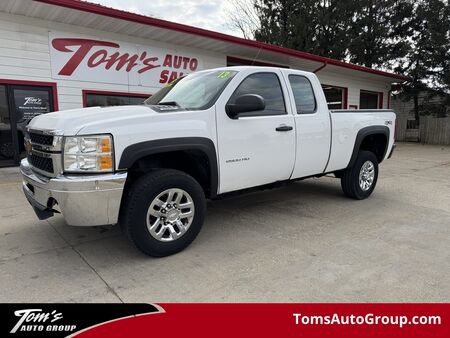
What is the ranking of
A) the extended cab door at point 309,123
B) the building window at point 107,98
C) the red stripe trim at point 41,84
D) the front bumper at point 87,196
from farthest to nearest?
the building window at point 107,98, the red stripe trim at point 41,84, the extended cab door at point 309,123, the front bumper at point 87,196

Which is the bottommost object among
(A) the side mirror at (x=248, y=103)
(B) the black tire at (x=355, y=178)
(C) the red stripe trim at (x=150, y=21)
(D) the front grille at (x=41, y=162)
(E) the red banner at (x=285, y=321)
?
(E) the red banner at (x=285, y=321)

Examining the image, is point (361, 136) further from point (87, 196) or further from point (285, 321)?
point (87, 196)

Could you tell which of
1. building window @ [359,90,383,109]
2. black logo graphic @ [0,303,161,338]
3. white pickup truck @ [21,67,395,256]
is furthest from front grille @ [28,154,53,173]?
building window @ [359,90,383,109]

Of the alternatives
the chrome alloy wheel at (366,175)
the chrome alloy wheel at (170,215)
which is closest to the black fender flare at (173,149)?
the chrome alloy wheel at (170,215)

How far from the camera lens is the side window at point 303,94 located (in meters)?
4.74

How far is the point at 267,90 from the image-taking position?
14.6ft

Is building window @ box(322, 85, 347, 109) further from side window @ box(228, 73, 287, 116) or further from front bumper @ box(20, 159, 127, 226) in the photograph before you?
front bumper @ box(20, 159, 127, 226)

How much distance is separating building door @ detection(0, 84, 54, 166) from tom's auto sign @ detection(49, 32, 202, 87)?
67 cm

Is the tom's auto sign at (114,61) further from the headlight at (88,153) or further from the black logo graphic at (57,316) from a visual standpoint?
the black logo graphic at (57,316)

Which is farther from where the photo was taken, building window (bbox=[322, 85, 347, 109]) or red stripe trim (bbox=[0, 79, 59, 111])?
building window (bbox=[322, 85, 347, 109])

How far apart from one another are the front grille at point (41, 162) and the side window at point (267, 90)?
2.14 m

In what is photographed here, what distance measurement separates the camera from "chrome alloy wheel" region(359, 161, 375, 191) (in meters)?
5.87

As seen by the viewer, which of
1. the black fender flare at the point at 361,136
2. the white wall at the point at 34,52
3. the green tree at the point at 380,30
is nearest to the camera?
the black fender flare at the point at 361,136

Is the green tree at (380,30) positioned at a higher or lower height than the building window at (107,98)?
higher
